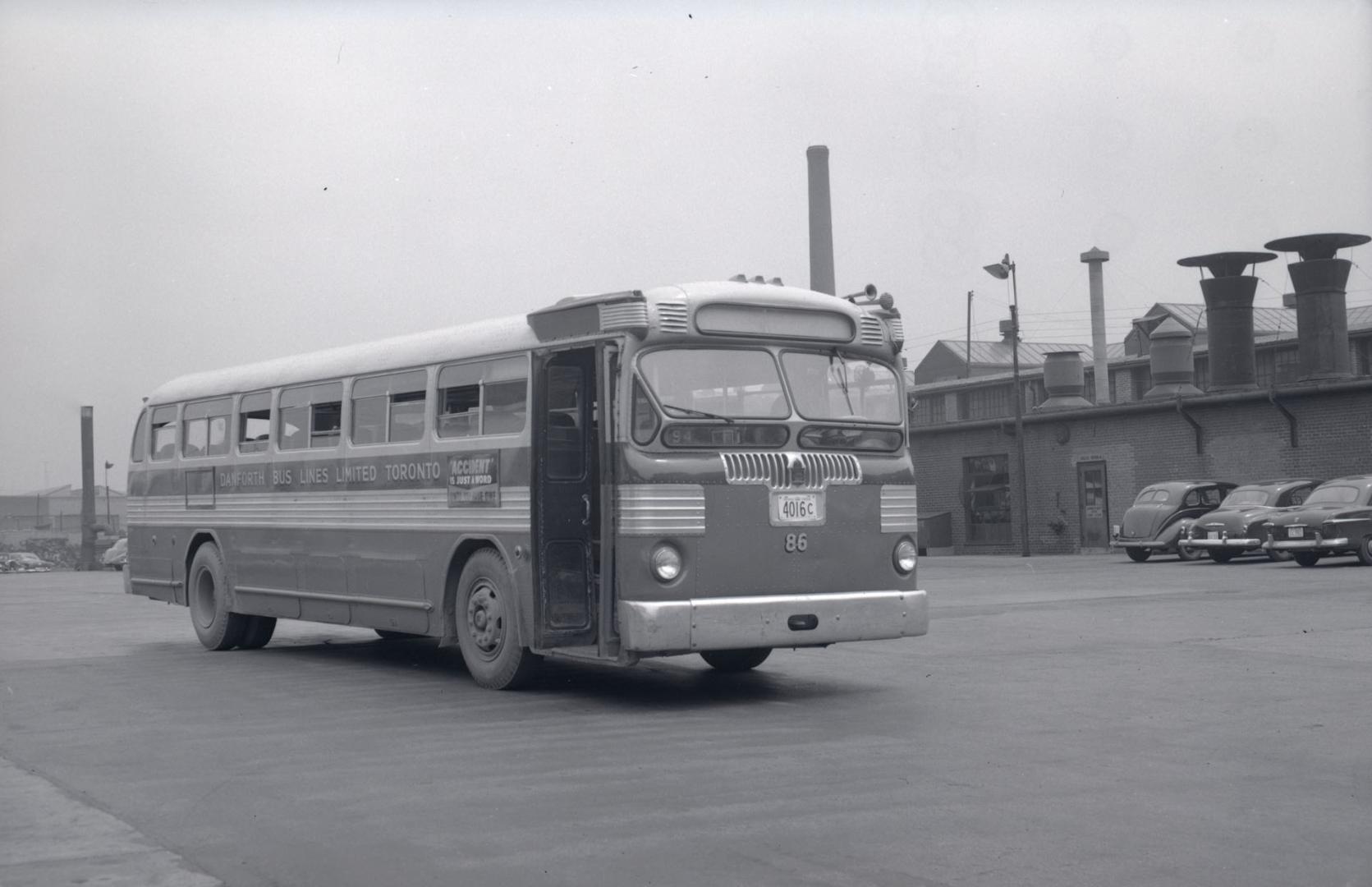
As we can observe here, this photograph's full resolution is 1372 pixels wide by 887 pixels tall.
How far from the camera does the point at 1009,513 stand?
1786 inches

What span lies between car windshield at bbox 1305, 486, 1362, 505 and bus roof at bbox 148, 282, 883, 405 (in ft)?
65.9

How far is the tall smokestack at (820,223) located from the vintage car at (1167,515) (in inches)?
412

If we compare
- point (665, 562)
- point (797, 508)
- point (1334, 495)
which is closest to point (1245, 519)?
point (1334, 495)

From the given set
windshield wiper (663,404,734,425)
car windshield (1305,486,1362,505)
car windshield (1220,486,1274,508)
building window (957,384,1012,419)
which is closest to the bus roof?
windshield wiper (663,404,734,425)

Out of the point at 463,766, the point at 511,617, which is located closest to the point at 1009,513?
the point at 511,617

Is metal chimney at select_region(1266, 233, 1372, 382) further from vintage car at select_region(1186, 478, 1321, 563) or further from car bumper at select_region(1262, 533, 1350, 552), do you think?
car bumper at select_region(1262, 533, 1350, 552)

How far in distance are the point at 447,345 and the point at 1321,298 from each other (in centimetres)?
3339

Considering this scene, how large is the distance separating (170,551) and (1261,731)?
1210 cm

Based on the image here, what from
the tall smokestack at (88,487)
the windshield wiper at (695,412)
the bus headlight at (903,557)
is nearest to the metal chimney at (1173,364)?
the bus headlight at (903,557)

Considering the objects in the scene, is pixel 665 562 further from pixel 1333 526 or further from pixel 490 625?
pixel 1333 526

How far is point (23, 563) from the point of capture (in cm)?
6028

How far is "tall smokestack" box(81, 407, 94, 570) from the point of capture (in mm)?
60000

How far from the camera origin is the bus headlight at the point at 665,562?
1027 cm

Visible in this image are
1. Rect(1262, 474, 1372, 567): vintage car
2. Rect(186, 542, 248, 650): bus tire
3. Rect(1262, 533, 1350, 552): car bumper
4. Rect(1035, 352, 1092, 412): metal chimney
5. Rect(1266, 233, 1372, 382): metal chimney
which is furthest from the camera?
Rect(1035, 352, 1092, 412): metal chimney
